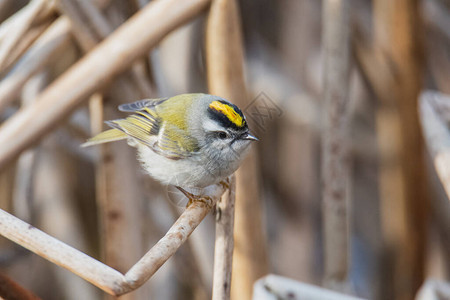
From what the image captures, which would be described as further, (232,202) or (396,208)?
(396,208)

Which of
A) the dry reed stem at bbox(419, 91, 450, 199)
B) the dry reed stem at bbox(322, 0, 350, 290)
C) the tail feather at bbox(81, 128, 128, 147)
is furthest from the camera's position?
the dry reed stem at bbox(322, 0, 350, 290)

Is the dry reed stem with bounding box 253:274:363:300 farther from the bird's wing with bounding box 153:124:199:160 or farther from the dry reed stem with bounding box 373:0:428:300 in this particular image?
the dry reed stem with bounding box 373:0:428:300

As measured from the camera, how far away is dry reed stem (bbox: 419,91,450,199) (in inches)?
53.0

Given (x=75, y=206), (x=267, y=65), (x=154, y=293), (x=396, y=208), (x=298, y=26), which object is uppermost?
(x=298, y=26)

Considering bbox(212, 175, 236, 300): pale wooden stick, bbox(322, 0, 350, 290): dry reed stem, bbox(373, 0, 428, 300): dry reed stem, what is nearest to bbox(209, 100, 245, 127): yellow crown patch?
bbox(212, 175, 236, 300): pale wooden stick

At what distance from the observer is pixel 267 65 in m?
2.65

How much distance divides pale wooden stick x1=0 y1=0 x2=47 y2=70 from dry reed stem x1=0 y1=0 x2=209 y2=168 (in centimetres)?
20

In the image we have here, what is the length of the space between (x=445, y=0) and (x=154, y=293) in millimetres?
2033

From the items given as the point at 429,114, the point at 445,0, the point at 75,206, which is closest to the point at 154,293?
the point at 75,206

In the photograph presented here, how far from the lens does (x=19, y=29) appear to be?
1547mm

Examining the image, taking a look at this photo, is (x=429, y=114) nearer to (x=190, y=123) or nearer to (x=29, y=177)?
(x=190, y=123)

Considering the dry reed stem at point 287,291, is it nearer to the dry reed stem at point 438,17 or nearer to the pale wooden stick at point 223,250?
the pale wooden stick at point 223,250

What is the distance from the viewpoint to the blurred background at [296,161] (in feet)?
7.13

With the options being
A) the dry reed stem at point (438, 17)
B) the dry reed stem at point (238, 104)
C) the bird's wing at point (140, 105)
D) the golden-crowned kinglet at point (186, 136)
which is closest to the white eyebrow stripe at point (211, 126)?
the golden-crowned kinglet at point (186, 136)
